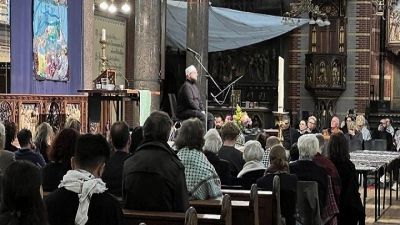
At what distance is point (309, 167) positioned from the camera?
7398mm

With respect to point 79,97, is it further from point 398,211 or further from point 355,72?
point 355,72

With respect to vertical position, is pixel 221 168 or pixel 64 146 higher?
pixel 64 146

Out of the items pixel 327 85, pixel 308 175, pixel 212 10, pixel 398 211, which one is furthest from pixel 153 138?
pixel 327 85

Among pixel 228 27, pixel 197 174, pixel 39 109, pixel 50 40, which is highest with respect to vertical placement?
Answer: pixel 228 27

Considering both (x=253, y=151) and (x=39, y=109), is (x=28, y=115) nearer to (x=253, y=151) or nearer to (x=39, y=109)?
(x=39, y=109)

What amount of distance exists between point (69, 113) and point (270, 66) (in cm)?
1027

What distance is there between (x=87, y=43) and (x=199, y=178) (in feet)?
37.8

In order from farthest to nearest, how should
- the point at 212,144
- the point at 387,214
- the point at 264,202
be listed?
the point at 387,214 < the point at 212,144 < the point at 264,202

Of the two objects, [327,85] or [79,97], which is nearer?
[79,97]

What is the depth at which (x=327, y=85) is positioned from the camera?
21547 millimetres

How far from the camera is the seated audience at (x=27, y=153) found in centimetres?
642

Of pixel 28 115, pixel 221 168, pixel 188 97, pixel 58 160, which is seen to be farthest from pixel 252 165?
pixel 28 115

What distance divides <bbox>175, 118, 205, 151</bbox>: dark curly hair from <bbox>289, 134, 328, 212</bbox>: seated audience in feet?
6.22

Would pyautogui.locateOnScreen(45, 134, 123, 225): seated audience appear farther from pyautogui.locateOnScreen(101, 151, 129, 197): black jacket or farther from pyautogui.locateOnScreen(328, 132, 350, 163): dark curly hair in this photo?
pyautogui.locateOnScreen(328, 132, 350, 163): dark curly hair
